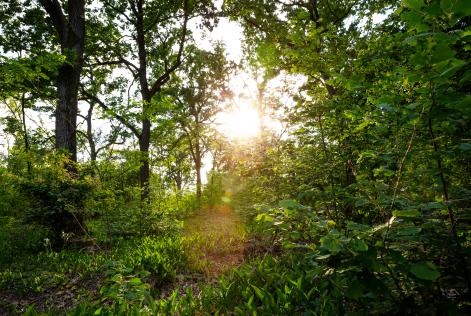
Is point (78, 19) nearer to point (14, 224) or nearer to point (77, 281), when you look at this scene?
point (14, 224)

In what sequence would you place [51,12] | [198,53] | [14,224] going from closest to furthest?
[14,224]
[51,12]
[198,53]

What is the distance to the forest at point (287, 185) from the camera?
1562mm

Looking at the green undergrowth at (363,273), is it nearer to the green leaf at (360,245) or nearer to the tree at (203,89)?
the green leaf at (360,245)

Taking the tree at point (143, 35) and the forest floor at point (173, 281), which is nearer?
the forest floor at point (173, 281)

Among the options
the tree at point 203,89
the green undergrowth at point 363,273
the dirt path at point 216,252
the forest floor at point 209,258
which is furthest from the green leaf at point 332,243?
the tree at point 203,89

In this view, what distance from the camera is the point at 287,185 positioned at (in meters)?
4.70

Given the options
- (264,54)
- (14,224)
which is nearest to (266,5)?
(264,54)

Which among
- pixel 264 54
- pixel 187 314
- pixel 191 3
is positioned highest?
pixel 191 3

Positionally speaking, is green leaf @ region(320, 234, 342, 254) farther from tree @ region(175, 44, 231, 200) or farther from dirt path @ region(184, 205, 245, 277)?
tree @ region(175, 44, 231, 200)

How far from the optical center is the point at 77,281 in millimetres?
5195

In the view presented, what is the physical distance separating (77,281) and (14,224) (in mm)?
3653

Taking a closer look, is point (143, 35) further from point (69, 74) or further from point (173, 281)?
point (173, 281)

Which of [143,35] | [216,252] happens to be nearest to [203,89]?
[143,35]

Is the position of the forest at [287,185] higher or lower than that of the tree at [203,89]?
lower
